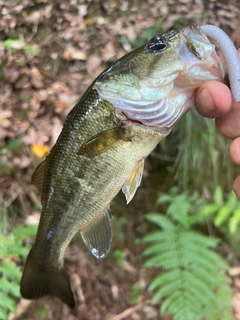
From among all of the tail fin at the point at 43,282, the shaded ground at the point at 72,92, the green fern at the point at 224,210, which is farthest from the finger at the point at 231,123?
the shaded ground at the point at 72,92

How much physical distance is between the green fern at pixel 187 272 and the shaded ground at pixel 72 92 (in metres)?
0.32

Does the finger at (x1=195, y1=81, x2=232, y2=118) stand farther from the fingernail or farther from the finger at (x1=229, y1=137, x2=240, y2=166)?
the finger at (x1=229, y1=137, x2=240, y2=166)

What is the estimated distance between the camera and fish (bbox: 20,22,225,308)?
4.48 ft

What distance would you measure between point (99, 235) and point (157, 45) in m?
0.88

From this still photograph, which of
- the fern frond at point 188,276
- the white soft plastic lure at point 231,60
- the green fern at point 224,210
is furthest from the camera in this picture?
the green fern at point 224,210

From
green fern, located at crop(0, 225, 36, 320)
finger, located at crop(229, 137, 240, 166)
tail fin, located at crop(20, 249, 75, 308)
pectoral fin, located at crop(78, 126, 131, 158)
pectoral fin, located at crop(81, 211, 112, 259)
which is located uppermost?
pectoral fin, located at crop(78, 126, 131, 158)

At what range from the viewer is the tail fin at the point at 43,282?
177 centimetres

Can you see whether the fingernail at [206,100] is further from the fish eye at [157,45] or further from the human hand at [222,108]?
the fish eye at [157,45]

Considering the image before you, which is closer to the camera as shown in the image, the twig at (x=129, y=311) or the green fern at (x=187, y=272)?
the green fern at (x=187, y=272)

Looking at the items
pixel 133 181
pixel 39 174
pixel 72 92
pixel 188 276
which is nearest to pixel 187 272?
pixel 188 276

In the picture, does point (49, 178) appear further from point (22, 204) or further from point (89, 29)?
point (89, 29)

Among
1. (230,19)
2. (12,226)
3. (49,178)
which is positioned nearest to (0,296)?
(12,226)

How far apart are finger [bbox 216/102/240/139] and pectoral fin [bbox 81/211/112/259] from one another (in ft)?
2.13

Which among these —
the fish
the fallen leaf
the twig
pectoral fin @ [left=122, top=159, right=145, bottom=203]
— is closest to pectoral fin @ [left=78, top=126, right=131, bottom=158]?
the fish
